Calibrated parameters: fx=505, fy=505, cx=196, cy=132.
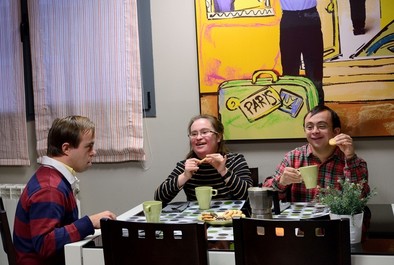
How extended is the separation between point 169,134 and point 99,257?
1613 mm

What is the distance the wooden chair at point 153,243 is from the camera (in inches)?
59.7

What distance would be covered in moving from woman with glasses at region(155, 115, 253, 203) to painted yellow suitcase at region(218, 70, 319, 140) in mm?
335

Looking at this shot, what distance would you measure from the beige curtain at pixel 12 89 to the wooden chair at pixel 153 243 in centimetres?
214

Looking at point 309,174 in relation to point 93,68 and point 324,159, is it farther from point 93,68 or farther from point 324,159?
point 93,68

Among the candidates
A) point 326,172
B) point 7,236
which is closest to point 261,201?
point 326,172

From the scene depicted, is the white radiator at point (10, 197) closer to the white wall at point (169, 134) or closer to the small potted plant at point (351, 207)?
the white wall at point (169, 134)

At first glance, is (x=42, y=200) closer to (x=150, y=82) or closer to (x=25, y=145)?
(x=150, y=82)

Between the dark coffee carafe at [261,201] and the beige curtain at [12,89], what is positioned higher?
the beige curtain at [12,89]

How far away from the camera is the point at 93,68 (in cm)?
333

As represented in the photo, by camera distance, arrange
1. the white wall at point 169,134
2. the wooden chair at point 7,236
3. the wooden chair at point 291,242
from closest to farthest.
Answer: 1. the wooden chair at point 291,242
2. the wooden chair at point 7,236
3. the white wall at point 169,134

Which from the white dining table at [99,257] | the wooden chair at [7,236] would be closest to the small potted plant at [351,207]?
the white dining table at [99,257]

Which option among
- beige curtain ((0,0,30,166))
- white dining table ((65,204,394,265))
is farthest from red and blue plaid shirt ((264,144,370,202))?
beige curtain ((0,0,30,166))

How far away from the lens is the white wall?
10.2 feet

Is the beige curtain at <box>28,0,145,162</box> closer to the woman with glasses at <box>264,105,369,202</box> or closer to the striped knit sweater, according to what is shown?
the striped knit sweater
